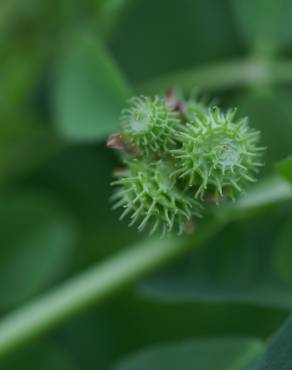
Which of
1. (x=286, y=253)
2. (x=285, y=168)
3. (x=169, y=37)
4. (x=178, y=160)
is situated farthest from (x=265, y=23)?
(x=178, y=160)

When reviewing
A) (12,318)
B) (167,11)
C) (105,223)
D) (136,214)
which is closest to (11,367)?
(12,318)

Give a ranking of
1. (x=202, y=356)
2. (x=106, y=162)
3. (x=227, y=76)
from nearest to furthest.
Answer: (x=202, y=356) < (x=227, y=76) < (x=106, y=162)

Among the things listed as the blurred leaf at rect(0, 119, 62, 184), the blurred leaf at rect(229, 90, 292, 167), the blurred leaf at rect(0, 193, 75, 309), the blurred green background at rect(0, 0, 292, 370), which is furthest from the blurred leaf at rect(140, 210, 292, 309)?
the blurred leaf at rect(0, 119, 62, 184)

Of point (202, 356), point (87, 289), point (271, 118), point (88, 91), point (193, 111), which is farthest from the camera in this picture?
point (271, 118)

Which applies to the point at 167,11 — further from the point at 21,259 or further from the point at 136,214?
the point at 136,214

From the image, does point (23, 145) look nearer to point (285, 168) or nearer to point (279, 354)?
point (285, 168)

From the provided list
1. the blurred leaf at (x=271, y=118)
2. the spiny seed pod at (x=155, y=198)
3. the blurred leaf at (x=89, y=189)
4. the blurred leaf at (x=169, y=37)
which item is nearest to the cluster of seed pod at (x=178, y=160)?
the spiny seed pod at (x=155, y=198)

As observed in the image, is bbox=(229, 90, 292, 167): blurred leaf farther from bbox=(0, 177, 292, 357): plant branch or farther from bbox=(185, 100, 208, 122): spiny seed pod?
bbox=(185, 100, 208, 122): spiny seed pod
